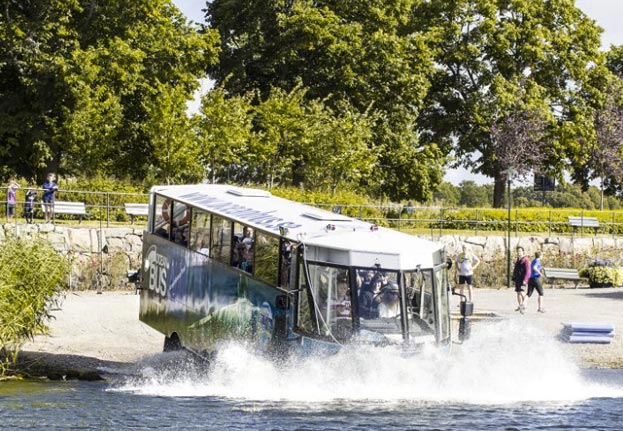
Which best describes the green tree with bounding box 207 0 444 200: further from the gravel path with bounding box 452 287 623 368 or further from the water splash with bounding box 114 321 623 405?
the water splash with bounding box 114 321 623 405

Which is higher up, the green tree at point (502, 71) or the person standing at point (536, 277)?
the green tree at point (502, 71)

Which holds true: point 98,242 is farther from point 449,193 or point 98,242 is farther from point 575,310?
point 449,193

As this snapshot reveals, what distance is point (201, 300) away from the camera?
22.3 metres

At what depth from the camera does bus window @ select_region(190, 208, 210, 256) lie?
73.2 feet

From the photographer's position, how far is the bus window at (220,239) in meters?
21.5

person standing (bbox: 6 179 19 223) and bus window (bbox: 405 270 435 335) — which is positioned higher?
person standing (bbox: 6 179 19 223)

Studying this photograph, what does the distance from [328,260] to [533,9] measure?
51.1 metres

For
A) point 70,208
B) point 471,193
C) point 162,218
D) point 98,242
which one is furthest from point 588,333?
point 471,193

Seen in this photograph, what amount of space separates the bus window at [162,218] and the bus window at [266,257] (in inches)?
166

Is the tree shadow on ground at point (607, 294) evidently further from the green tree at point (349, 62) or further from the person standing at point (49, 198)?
the person standing at point (49, 198)

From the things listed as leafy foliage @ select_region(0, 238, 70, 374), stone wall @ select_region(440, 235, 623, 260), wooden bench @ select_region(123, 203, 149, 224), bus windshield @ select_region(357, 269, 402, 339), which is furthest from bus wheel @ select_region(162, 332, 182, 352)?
stone wall @ select_region(440, 235, 623, 260)

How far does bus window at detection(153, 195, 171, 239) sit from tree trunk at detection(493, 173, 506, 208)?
44236mm

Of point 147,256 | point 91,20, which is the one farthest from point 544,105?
point 147,256

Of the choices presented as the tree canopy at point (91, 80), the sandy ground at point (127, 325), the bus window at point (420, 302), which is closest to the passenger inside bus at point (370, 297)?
the bus window at point (420, 302)
